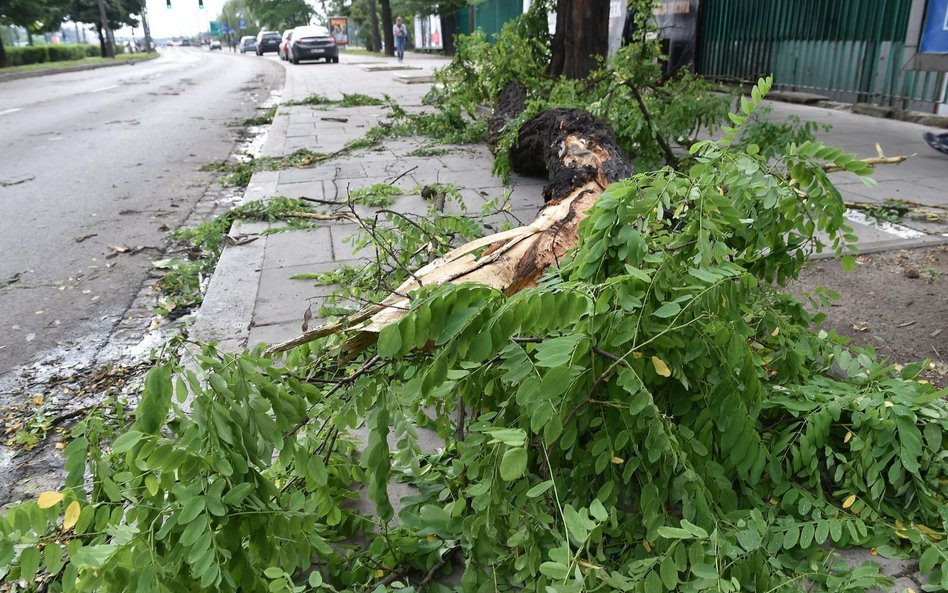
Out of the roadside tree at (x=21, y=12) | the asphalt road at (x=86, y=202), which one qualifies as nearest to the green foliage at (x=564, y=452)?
the asphalt road at (x=86, y=202)

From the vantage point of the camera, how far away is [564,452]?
1.88 metres

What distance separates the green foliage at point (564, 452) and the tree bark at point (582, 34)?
7182 mm

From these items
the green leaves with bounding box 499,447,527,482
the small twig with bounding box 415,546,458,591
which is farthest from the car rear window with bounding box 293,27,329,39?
the green leaves with bounding box 499,447,527,482

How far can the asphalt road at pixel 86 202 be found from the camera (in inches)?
160

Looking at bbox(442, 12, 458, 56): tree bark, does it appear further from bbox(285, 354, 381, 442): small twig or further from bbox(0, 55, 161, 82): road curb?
bbox(285, 354, 381, 442): small twig

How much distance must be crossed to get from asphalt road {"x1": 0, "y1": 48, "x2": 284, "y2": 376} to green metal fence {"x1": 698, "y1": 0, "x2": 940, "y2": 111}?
935cm

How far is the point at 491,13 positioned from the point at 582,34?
870 inches

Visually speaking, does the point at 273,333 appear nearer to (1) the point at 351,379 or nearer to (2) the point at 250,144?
(1) the point at 351,379

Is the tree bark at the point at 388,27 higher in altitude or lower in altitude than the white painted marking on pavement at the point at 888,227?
higher

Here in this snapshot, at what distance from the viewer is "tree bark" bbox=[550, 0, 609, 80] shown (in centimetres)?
891

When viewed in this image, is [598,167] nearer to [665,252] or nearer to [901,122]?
[665,252]

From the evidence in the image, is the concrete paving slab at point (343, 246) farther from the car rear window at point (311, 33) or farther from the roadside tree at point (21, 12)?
the roadside tree at point (21, 12)

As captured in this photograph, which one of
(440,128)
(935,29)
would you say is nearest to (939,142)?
(935,29)

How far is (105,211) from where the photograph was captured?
629 cm
